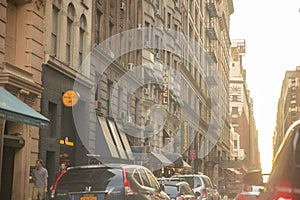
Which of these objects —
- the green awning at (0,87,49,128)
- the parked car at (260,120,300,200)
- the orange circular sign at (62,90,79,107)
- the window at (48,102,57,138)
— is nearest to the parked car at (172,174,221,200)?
the orange circular sign at (62,90,79,107)

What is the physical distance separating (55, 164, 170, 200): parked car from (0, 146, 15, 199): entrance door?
6.93m

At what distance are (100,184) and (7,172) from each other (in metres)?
7.68

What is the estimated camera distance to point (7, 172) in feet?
61.5

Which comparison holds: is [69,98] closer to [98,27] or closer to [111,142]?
[111,142]

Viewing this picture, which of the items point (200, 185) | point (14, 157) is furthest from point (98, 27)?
point (14, 157)

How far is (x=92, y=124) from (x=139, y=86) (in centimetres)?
946

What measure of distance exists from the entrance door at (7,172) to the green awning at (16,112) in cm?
267

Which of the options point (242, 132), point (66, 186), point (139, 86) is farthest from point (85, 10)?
point (242, 132)

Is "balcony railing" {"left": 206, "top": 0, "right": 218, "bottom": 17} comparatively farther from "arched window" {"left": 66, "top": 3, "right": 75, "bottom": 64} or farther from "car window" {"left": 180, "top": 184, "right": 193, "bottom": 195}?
"car window" {"left": 180, "top": 184, "right": 193, "bottom": 195}

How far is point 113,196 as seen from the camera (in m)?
11.9

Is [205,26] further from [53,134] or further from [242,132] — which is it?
[242,132]

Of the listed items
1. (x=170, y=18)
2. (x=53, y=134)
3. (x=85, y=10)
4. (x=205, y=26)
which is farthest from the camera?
(x=205, y=26)

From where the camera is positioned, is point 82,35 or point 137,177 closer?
point 137,177

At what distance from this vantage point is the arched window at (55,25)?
22.2 m
